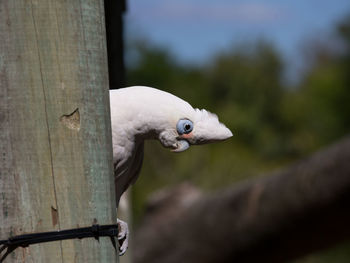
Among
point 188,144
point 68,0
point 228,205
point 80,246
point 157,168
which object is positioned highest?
point 68,0

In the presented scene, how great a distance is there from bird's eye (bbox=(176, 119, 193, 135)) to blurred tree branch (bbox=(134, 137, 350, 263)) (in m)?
3.73

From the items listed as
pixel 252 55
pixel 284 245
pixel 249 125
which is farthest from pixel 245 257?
pixel 252 55

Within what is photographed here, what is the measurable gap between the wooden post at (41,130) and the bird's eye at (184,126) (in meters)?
0.33

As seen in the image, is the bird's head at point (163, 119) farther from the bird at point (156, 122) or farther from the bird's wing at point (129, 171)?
the bird's wing at point (129, 171)

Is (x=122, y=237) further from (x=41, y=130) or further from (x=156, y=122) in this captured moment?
(x=41, y=130)

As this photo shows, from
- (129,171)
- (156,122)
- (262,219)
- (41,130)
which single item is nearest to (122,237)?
(129,171)

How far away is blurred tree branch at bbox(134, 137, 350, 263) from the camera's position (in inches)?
224

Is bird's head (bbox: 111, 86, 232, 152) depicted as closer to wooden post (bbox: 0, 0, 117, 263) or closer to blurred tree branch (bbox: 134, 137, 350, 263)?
wooden post (bbox: 0, 0, 117, 263)

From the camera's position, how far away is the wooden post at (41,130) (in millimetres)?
1695

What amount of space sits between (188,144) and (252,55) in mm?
30207

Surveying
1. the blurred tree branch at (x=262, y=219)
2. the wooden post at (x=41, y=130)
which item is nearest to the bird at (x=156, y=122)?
the wooden post at (x=41, y=130)

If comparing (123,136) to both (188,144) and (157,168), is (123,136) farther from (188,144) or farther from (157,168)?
(157,168)

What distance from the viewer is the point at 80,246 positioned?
5.63 ft

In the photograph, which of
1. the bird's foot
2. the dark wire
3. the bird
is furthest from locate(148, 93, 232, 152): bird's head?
the dark wire
